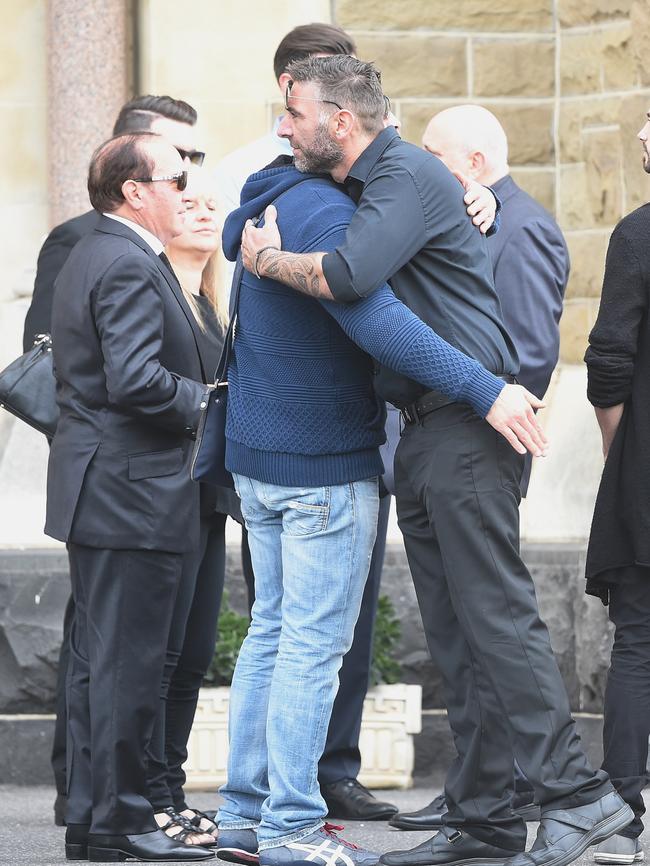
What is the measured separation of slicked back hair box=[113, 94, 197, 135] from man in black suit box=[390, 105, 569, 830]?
2.90 feet

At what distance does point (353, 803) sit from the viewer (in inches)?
213

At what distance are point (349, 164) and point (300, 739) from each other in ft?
4.52

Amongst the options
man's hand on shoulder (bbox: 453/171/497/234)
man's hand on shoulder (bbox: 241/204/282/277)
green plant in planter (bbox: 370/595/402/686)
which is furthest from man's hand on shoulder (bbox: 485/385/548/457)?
green plant in planter (bbox: 370/595/402/686)

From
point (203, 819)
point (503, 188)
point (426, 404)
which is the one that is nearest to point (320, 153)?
point (426, 404)

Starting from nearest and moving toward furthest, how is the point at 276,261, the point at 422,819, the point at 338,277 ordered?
the point at 338,277, the point at 276,261, the point at 422,819

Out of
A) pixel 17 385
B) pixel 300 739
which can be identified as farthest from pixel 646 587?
pixel 17 385

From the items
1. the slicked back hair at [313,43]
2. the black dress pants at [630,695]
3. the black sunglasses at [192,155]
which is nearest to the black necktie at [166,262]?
the black sunglasses at [192,155]

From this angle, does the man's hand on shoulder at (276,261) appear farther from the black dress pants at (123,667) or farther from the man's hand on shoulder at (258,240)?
the black dress pants at (123,667)

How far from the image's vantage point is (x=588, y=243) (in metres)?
7.20

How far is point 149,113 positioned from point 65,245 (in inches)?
21.4

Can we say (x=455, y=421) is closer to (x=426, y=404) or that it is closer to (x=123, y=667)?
(x=426, y=404)

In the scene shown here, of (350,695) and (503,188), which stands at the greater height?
(503,188)

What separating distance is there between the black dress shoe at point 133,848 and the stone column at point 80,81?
334 cm

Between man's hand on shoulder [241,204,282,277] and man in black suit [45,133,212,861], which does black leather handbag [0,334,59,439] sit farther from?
man's hand on shoulder [241,204,282,277]
